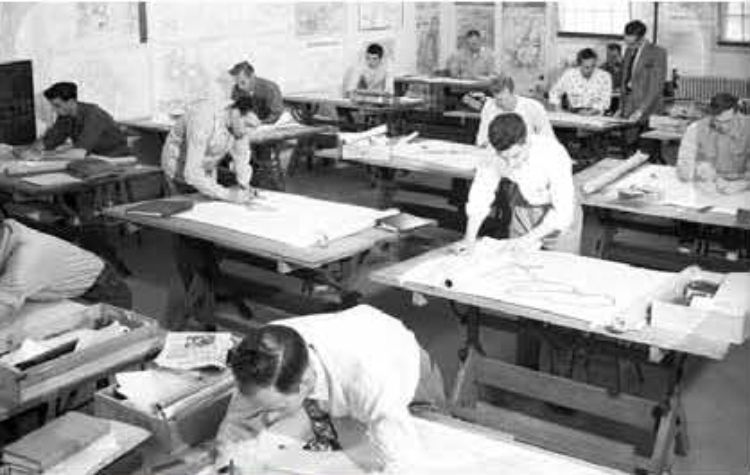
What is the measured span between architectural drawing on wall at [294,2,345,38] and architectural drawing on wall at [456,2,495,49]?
2.08 metres

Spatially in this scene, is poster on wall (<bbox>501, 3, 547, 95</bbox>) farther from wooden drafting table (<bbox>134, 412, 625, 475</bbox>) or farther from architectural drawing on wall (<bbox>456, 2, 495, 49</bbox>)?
wooden drafting table (<bbox>134, 412, 625, 475</bbox>)

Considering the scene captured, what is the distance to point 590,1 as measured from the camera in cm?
1043

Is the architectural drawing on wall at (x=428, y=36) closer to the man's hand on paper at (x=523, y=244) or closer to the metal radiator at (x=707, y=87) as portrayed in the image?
the metal radiator at (x=707, y=87)

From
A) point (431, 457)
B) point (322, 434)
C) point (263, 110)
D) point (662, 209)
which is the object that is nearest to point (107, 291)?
point (322, 434)

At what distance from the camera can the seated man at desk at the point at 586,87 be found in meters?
8.62

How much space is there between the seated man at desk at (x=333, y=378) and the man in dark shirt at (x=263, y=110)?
4617mm

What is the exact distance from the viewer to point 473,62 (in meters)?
10.5

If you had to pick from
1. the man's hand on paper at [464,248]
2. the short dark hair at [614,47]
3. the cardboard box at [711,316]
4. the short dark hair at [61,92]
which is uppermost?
the short dark hair at [614,47]

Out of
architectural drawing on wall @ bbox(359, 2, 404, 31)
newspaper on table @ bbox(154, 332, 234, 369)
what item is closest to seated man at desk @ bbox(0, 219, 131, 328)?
newspaper on table @ bbox(154, 332, 234, 369)

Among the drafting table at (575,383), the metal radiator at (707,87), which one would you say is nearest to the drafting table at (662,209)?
the drafting table at (575,383)

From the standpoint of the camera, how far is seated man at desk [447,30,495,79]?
10438 millimetres

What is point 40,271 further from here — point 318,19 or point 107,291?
point 318,19

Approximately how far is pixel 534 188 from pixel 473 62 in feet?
20.9

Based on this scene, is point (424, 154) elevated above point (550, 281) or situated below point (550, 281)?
above
